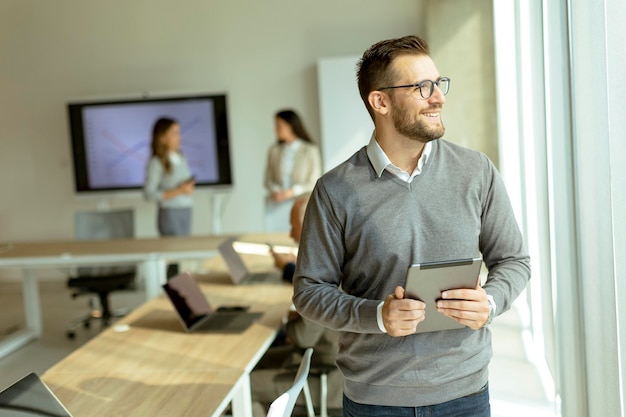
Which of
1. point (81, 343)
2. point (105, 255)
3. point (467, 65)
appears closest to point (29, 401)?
point (105, 255)

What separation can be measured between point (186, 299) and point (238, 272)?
0.93m

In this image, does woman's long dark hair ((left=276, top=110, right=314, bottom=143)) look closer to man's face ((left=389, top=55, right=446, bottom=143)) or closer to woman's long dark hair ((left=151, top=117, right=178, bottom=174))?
woman's long dark hair ((left=151, top=117, right=178, bottom=174))

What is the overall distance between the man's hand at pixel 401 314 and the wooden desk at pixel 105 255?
3.70m

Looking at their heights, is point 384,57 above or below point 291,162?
above

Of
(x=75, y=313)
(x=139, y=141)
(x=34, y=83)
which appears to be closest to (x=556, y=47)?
(x=75, y=313)

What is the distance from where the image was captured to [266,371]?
3613mm

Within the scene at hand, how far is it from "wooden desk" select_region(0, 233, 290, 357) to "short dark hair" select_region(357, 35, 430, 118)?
353 cm

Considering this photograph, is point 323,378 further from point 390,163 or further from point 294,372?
point 390,163

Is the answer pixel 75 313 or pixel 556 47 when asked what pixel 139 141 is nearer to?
pixel 75 313

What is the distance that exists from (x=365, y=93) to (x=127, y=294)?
648 cm

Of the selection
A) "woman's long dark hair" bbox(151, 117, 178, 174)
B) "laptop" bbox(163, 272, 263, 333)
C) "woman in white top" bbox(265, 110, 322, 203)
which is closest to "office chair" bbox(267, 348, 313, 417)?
"laptop" bbox(163, 272, 263, 333)

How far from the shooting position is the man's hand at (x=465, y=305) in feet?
6.10

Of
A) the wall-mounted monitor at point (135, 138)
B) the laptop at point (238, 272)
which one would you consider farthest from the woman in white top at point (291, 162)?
the laptop at point (238, 272)

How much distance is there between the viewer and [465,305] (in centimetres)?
186
